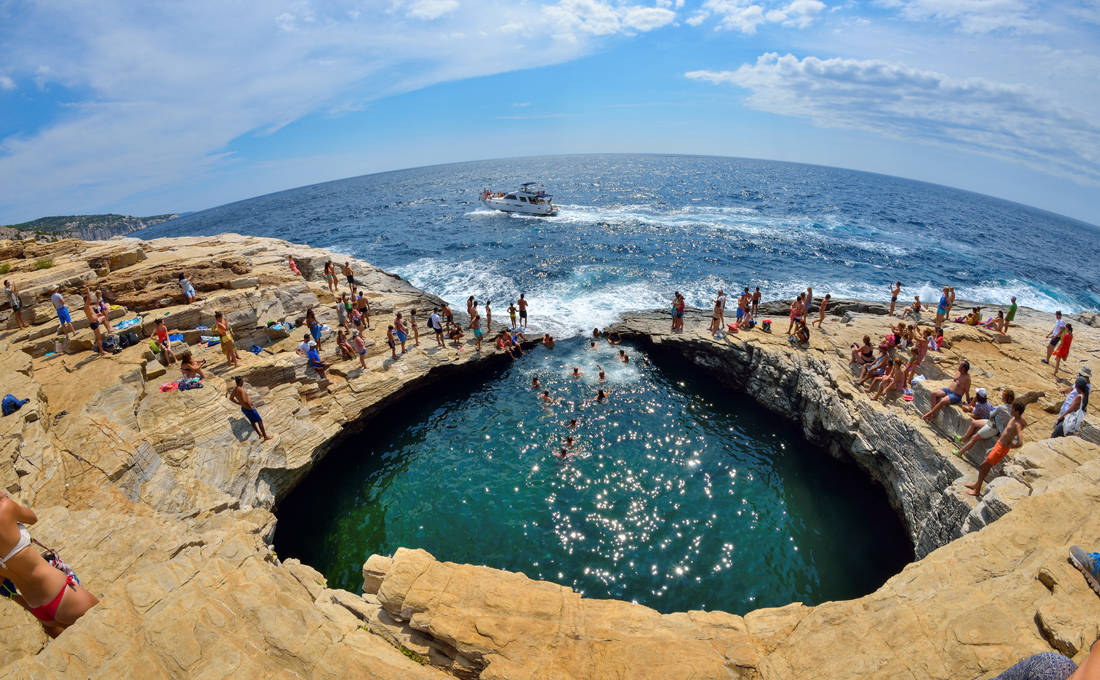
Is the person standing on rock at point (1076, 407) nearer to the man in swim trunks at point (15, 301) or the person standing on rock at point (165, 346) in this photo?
the person standing on rock at point (165, 346)

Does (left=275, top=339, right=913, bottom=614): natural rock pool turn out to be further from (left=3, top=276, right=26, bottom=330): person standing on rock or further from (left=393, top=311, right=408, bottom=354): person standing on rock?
(left=3, top=276, right=26, bottom=330): person standing on rock

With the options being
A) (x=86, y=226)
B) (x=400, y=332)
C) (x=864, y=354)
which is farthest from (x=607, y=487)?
(x=86, y=226)

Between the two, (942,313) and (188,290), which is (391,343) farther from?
(942,313)

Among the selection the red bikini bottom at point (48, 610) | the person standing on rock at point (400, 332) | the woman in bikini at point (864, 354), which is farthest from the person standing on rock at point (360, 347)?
the woman in bikini at point (864, 354)

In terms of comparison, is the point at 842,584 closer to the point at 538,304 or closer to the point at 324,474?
the point at 324,474

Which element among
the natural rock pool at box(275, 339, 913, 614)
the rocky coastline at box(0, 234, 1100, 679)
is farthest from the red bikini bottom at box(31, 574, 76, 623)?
the natural rock pool at box(275, 339, 913, 614)

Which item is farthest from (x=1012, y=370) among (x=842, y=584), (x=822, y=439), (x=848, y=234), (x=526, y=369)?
(x=848, y=234)
